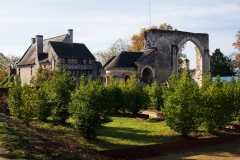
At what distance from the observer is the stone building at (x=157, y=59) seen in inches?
1623

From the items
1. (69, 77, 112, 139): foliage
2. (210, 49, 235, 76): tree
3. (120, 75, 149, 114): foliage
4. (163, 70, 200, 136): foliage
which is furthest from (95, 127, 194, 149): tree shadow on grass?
(210, 49, 235, 76): tree

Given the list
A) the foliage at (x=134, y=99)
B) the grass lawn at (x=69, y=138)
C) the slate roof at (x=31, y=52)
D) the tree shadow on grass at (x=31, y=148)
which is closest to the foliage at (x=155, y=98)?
the foliage at (x=134, y=99)

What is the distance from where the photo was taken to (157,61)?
145ft

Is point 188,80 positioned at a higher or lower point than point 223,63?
lower

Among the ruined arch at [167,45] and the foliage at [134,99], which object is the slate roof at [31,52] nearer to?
the ruined arch at [167,45]

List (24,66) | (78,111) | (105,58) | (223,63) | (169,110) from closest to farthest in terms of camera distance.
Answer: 1. (78,111)
2. (169,110)
3. (24,66)
4. (223,63)
5. (105,58)

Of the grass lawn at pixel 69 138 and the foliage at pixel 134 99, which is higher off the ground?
the foliage at pixel 134 99

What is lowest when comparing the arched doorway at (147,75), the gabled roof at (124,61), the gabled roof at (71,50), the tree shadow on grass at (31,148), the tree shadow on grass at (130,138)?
the tree shadow on grass at (130,138)

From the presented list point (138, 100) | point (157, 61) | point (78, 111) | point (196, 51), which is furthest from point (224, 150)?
point (196, 51)

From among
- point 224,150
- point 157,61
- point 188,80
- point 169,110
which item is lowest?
point 224,150

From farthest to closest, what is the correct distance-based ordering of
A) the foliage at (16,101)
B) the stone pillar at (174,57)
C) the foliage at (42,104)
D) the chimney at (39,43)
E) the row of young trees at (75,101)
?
the chimney at (39,43)
the stone pillar at (174,57)
the foliage at (16,101)
the foliage at (42,104)
the row of young trees at (75,101)

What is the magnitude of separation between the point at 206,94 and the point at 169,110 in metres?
2.51

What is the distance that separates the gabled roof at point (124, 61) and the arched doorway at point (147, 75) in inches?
97.4

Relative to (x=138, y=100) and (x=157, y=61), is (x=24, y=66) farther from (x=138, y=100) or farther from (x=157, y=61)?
(x=138, y=100)
